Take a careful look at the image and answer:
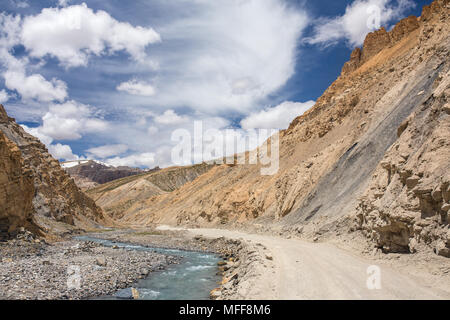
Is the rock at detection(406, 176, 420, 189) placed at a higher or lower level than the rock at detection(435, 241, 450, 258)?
higher

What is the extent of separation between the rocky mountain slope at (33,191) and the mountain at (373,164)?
2005 cm

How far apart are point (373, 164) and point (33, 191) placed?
2682cm

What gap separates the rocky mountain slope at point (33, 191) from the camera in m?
20.3

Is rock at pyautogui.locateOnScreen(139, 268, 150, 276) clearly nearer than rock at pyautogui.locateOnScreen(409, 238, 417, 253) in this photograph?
No

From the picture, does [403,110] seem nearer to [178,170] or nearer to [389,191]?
[389,191]

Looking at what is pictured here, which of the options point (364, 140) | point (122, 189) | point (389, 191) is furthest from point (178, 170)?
point (389, 191)

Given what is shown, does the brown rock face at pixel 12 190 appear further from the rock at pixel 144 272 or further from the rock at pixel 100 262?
the rock at pixel 144 272

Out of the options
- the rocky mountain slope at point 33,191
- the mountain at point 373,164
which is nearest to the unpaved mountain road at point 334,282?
the mountain at point 373,164

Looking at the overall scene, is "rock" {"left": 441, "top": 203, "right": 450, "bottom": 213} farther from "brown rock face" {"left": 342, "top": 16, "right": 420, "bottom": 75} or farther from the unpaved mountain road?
"brown rock face" {"left": 342, "top": 16, "right": 420, "bottom": 75}

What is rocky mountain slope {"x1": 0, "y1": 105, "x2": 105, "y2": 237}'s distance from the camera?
2026 cm

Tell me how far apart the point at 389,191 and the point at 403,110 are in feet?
39.9

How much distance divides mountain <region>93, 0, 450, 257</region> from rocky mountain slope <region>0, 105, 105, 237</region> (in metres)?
20.0

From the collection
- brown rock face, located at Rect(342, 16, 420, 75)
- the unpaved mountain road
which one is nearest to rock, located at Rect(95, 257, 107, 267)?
the unpaved mountain road

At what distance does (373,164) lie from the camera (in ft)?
70.6
